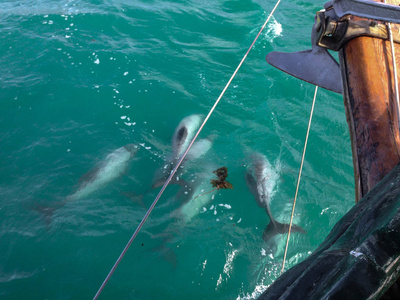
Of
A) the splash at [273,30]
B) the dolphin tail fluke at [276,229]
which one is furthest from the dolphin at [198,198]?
the splash at [273,30]

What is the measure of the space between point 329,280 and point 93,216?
5744 millimetres

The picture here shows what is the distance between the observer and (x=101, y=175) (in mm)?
7160

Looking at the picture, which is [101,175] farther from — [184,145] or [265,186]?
[265,186]

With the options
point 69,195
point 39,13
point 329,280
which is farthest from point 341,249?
point 39,13

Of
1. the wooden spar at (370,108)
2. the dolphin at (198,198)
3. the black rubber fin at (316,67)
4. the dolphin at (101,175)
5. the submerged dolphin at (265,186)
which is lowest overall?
the dolphin at (101,175)

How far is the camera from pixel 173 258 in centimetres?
591

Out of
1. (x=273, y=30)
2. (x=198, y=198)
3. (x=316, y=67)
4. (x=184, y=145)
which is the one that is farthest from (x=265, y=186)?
(x=273, y=30)

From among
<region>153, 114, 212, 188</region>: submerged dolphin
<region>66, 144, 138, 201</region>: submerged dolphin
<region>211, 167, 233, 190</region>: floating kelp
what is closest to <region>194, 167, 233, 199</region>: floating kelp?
<region>211, 167, 233, 190</region>: floating kelp

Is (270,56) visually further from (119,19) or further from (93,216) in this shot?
(119,19)

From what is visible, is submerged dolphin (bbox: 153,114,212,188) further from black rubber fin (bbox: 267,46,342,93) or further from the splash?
the splash

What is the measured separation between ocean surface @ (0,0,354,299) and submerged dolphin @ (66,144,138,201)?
3 cm

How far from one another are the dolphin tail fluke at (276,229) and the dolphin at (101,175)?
336cm

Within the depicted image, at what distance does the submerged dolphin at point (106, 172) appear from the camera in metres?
6.84

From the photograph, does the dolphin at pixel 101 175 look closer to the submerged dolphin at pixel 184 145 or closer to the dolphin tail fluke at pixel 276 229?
the submerged dolphin at pixel 184 145
